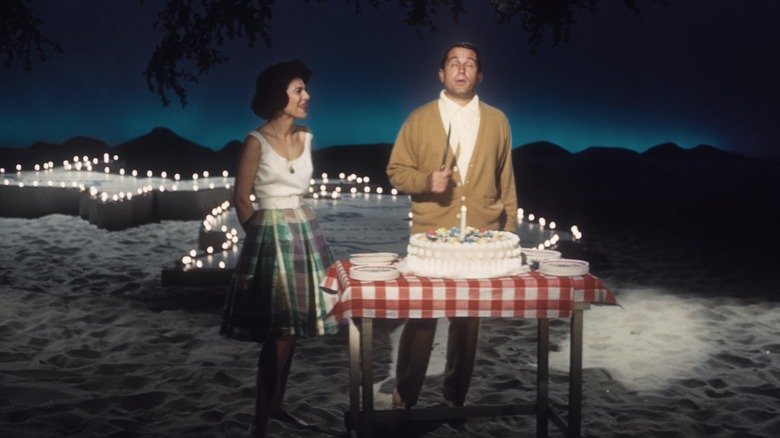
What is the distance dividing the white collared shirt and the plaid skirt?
883 millimetres

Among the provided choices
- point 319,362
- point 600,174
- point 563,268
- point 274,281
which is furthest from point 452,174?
point 600,174

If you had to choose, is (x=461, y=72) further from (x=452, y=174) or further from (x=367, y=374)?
(x=367, y=374)

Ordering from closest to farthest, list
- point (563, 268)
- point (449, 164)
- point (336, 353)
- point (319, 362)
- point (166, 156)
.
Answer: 1. point (563, 268)
2. point (449, 164)
3. point (319, 362)
4. point (336, 353)
5. point (166, 156)

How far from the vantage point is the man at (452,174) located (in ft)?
13.8

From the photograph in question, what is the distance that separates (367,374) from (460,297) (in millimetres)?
598

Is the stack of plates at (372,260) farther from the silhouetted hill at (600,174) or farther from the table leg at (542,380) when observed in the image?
the silhouetted hill at (600,174)

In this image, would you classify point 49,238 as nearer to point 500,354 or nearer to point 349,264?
point 500,354

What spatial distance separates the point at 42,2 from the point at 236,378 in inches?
565

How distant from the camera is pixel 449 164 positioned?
165 inches

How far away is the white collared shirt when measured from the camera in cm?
422

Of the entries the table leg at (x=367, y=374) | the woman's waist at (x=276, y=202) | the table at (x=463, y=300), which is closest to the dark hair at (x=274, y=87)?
the woman's waist at (x=276, y=202)

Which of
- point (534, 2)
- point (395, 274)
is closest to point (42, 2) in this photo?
point (534, 2)

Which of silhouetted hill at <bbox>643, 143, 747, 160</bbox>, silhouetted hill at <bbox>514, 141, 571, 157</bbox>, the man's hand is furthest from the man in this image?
silhouetted hill at <bbox>514, 141, 571, 157</bbox>

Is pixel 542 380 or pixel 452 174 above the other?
pixel 452 174
